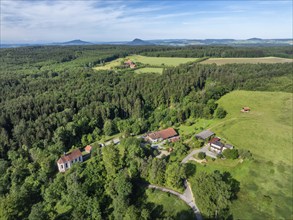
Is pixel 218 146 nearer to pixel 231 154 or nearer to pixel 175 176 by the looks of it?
pixel 231 154

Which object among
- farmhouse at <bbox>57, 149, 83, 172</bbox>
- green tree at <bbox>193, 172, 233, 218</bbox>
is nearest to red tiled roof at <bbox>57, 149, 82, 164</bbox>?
farmhouse at <bbox>57, 149, 83, 172</bbox>

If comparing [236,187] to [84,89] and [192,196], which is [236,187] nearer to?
[192,196]

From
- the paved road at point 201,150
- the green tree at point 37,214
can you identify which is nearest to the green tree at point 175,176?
the paved road at point 201,150

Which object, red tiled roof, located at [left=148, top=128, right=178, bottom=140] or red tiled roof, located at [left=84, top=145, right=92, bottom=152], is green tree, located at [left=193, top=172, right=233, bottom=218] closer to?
red tiled roof, located at [left=148, top=128, right=178, bottom=140]

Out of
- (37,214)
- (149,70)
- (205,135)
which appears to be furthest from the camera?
(149,70)

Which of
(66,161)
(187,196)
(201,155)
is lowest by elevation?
(66,161)

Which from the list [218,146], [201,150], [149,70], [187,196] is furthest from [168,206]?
[149,70]
